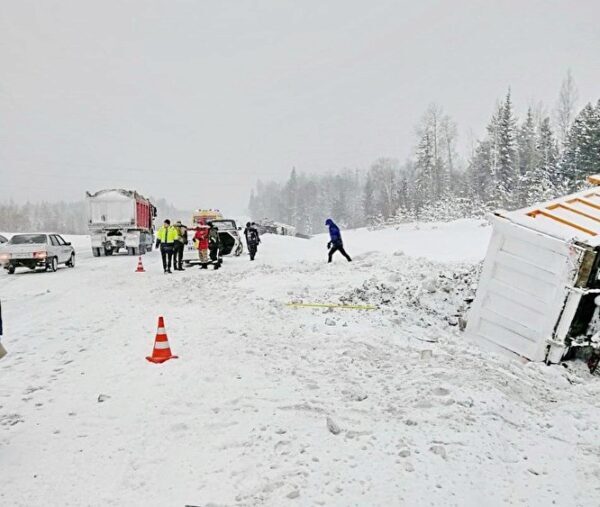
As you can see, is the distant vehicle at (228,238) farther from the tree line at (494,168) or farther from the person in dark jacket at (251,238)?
the tree line at (494,168)

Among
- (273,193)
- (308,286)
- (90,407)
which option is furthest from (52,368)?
(273,193)

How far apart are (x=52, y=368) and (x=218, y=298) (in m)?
4.56

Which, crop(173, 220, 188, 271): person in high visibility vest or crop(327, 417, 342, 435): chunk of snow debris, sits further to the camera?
crop(173, 220, 188, 271): person in high visibility vest

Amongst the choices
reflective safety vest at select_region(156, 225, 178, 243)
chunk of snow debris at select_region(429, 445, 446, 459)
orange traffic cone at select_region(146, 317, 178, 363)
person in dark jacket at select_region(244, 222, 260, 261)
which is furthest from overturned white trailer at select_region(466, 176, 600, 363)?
person in dark jacket at select_region(244, 222, 260, 261)

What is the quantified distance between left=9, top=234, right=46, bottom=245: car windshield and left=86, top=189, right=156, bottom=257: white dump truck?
268 inches

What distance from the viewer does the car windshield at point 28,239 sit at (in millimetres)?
15672

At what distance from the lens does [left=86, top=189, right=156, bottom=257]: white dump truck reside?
2298 centimetres

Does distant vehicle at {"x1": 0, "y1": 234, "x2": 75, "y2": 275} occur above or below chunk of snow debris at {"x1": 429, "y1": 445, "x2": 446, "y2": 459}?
above

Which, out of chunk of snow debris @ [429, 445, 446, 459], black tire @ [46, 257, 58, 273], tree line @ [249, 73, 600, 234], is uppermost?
tree line @ [249, 73, 600, 234]

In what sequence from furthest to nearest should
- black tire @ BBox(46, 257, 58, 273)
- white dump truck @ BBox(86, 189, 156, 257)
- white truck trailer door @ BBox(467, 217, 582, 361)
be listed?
white dump truck @ BBox(86, 189, 156, 257) → black tire @ BBox(46, 257, 58, 273) → white truck trailer door @ BBox(467, 217, 582, 361)

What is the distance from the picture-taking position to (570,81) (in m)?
56.8

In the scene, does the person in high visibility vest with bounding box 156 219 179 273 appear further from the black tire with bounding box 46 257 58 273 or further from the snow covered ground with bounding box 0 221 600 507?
the snow covered ground with bounding box 0 221 600 507

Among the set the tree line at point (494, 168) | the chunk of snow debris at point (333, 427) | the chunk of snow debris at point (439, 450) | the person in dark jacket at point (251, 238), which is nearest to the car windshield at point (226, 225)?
the person in dark jacket at point (251, 238)

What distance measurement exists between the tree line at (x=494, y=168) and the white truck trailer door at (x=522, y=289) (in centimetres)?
2995
